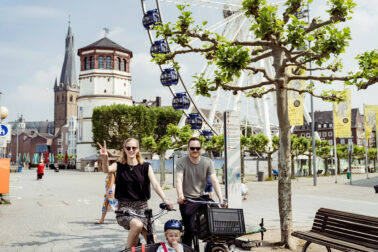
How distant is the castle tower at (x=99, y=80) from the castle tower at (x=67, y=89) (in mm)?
70078

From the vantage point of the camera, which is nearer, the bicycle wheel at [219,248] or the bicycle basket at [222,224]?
the bicycle basket at [222,224]

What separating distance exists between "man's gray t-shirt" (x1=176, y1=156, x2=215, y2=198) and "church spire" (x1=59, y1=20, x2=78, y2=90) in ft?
457

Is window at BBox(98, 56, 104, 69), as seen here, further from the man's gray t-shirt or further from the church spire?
the church spire

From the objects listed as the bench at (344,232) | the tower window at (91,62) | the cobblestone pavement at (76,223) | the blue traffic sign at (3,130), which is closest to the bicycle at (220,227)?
the bench at (344,232)

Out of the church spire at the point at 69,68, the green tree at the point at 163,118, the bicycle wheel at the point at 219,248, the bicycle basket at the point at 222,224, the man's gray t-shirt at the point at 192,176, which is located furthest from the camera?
the church spire at the point at 69,68

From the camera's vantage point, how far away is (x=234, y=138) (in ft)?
28.5

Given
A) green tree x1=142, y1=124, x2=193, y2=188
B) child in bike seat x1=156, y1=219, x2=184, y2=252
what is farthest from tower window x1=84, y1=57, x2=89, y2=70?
child in bike seat x1=156, y1=219, x2=184, y2=252

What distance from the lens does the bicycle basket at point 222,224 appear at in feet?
14.5

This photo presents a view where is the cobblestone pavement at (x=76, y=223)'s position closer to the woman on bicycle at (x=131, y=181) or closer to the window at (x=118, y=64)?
the woman on bicycle at (x=131, y=181)

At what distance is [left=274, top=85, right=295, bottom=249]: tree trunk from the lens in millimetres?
7320

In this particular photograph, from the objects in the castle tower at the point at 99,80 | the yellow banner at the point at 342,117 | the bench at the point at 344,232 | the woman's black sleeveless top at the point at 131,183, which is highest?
the castle tower at the point at 99,80

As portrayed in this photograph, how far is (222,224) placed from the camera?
14.6 ft

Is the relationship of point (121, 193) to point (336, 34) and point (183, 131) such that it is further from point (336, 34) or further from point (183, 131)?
point (183, 131)

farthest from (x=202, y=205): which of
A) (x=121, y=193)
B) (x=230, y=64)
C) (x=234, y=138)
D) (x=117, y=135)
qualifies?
(x=117, y=135)
